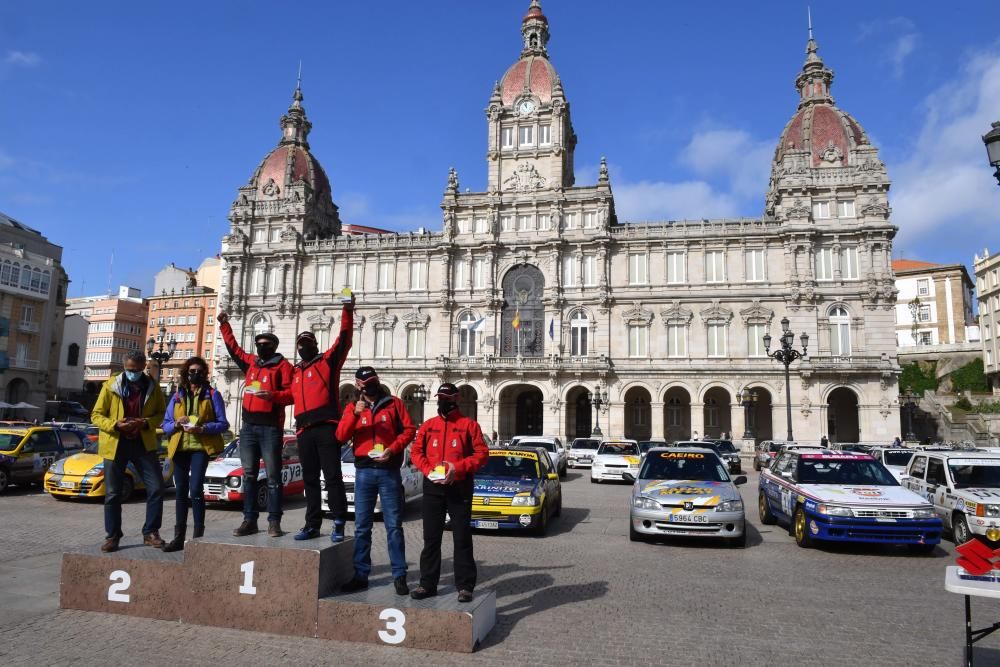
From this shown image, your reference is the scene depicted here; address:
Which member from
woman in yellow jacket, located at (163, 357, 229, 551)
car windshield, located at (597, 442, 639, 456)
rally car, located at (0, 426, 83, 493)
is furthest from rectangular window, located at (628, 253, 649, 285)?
woman in yellow jacket, located at (163, 357, 229, 551)

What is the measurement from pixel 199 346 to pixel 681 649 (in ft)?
242

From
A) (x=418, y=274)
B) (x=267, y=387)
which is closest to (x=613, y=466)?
(x=267, y=387)

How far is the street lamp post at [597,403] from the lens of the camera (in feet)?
130

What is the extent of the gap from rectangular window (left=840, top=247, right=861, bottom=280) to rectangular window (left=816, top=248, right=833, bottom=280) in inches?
26.3

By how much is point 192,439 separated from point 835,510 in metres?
9.55

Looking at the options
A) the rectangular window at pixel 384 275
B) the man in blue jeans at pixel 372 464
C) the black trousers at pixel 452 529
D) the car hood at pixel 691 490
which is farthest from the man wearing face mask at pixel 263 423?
the rectangular window at pixel 384 275

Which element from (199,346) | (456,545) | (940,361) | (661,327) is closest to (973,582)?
(456,545)

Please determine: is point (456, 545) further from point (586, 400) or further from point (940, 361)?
point (940, 361)

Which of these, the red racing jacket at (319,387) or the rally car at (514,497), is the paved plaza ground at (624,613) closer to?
the rally car at (514,497)

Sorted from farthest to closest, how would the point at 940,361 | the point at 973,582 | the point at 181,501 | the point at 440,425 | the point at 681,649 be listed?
the point at 940,361
the point at 181,501
the point at 440,425
the point at 681,649
the point at 973,582

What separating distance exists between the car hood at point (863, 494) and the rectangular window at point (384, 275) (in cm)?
3960

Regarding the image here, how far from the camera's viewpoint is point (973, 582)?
16.8 ft

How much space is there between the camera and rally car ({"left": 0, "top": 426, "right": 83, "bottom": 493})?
1569 cm

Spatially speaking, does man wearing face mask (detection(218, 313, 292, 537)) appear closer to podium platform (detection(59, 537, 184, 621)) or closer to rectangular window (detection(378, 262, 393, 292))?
podium platform (detection(59, 537, 184, 621))
